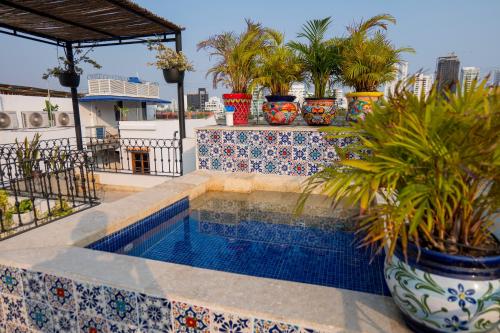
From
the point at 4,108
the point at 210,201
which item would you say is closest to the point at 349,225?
the point at 210,201

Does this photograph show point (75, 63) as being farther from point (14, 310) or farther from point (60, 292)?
point (60, 292)

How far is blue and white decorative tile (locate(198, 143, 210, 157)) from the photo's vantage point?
534cm

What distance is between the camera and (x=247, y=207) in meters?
4.24

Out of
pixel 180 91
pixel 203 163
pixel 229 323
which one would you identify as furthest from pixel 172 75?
pixel 229 323

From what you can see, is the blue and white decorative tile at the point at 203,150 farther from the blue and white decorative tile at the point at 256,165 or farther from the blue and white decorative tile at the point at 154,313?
the blue and white decorative tile at the point at 154,313

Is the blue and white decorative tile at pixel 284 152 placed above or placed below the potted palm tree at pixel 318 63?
below

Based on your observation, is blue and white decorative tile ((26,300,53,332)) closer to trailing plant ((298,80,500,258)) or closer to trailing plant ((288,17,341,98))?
trailing plant ((298,80,500,258))

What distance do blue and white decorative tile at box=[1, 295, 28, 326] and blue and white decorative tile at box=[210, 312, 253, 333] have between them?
1.50 metres

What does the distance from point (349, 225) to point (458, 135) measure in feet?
8.34

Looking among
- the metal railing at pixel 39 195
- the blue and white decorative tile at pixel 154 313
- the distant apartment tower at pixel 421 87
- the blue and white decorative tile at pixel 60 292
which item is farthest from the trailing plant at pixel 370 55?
the blue and white decorative tile at pixel 60 292

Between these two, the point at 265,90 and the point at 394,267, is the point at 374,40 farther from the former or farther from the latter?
the point at 394,267

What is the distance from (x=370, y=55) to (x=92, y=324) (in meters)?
4.59

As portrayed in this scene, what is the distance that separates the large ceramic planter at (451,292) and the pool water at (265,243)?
90 centimetres

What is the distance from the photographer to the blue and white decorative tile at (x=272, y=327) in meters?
1.50
